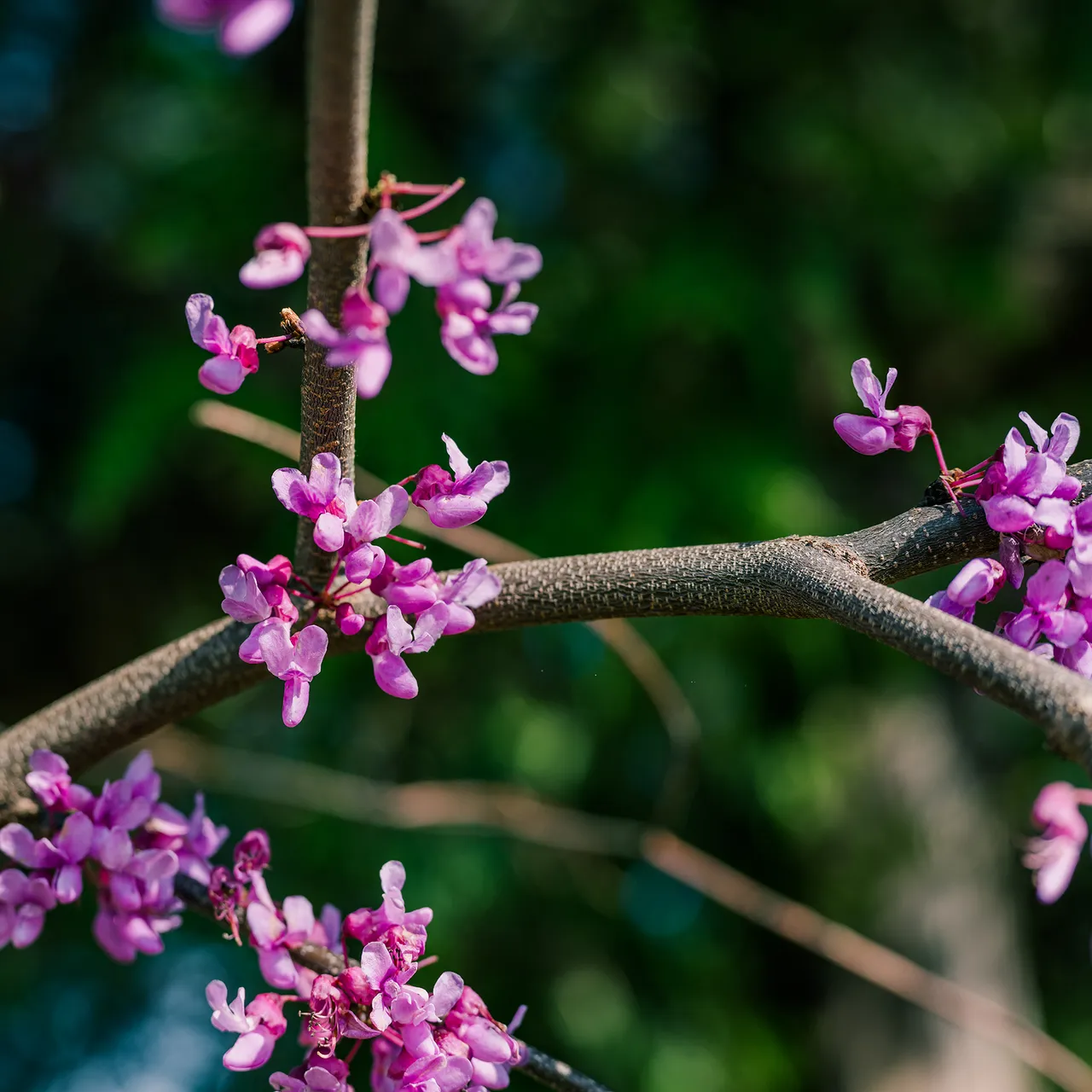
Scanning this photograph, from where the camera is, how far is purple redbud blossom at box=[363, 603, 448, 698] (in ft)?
1.32

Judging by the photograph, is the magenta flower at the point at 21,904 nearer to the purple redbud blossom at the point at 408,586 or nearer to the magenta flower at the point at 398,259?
the purple redbud blossom at the point at 408,586

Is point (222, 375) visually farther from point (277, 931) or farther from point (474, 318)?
point (277, 931)

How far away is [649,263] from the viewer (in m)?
1.75

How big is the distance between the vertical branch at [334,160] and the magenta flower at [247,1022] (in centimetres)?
23

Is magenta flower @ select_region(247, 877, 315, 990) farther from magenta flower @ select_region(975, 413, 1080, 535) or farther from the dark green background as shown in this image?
the dark green background

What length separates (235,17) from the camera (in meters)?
0.30

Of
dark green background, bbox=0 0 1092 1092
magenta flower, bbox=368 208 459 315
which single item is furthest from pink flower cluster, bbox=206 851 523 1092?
dark green background, bbox=0 0 1092 1092

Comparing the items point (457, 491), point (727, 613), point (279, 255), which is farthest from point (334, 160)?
point (727, 613)

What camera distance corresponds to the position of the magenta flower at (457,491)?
42cm

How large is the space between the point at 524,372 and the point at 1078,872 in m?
1.76

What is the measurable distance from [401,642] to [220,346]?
4.7 inches

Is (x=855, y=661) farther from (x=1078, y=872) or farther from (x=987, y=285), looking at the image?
(x=1078, y=872)

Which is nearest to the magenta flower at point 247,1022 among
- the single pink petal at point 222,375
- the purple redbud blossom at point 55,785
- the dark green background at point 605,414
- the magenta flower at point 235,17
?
the purple redbud blossom at point 55,785

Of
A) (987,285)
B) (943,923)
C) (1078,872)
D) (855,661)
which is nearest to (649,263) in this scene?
(987,285)
